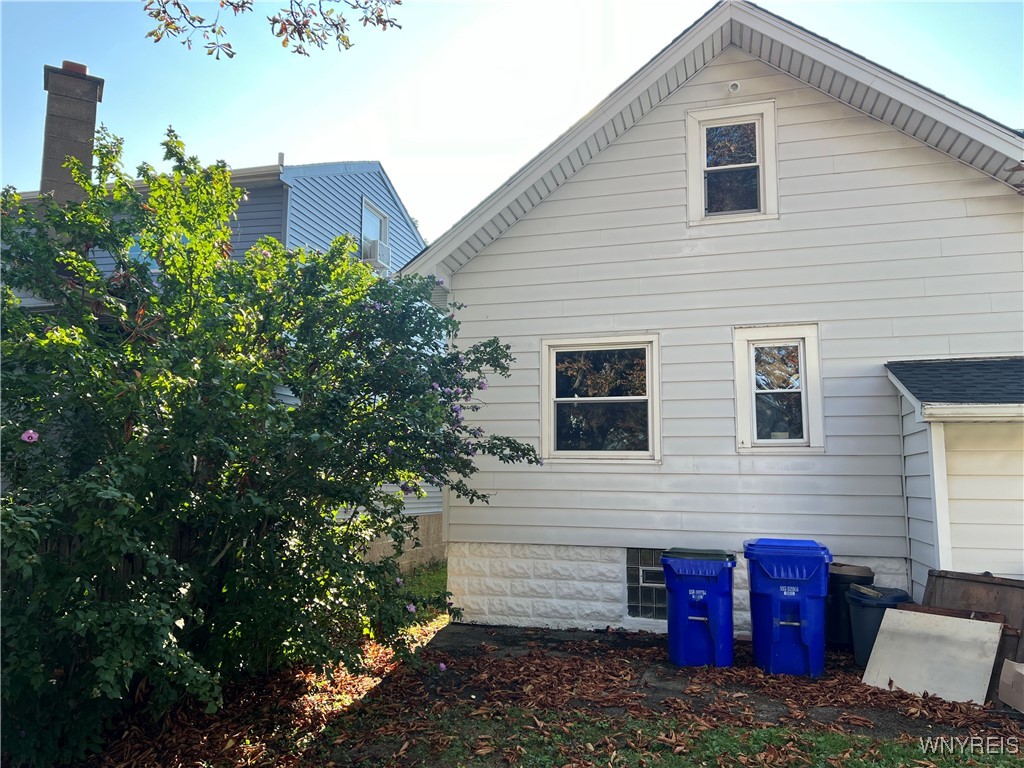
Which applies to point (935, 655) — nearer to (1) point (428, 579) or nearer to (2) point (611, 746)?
(2) point (611, 746)

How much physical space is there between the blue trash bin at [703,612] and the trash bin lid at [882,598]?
1.13 meters

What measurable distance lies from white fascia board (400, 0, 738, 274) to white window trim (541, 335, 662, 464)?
1.67 meters

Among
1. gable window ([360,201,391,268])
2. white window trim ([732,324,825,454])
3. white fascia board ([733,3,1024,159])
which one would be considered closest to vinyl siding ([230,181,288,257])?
gable window ([360,201,391,268])

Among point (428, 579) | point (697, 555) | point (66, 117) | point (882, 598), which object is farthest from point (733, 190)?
point (66, 117)

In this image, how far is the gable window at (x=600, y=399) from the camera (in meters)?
8.00

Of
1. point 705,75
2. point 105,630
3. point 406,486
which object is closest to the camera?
point 105,630

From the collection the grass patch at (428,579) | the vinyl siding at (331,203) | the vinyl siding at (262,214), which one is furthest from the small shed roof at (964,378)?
the vinyl siding at (262,214)

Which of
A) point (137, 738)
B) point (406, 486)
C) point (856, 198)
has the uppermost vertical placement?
point (856, 198)

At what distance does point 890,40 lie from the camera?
296 inches

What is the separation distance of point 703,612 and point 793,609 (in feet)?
2.55

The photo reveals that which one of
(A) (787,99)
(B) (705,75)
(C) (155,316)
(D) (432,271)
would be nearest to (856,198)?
(A) (787,99)

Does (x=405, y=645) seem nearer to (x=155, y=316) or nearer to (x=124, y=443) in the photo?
(x=124, y=443)

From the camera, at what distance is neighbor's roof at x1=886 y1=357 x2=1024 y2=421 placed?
602 cm

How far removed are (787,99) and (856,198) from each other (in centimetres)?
142
